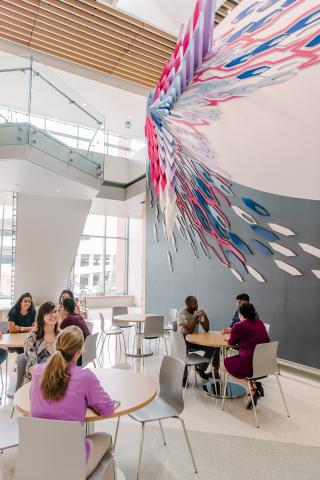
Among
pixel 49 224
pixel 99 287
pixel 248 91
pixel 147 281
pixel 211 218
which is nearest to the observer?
pixel 248 91

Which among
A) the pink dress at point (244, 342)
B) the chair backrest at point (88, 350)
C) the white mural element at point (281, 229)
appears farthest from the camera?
the chair backrest at point (88, 350)

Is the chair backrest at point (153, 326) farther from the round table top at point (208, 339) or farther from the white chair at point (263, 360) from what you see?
the white chair at point (263, 360)

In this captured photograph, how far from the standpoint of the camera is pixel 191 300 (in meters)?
4.59

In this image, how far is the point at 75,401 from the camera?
1.88 meters

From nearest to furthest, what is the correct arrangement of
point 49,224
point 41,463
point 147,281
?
point 41,463
point 49,224
point 147,281

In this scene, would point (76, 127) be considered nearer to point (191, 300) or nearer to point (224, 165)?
point (191, 300)

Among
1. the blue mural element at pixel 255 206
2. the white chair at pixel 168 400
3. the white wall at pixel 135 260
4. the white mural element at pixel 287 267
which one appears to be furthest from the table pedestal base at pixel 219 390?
the white wall at pixel 135 260

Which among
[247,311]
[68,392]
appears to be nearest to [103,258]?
[247,311]

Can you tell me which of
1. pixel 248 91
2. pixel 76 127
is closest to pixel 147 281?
pixel 76 127

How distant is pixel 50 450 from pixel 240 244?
138cm

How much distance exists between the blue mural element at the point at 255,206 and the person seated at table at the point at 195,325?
3.28m

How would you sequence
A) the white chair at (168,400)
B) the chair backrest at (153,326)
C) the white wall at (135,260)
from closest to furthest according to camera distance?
the white chair at (168,400), the chair backrest at (153,326), the white wall at (135,260)

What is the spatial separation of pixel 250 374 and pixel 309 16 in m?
3.24

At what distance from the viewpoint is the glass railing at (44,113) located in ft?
16.5
